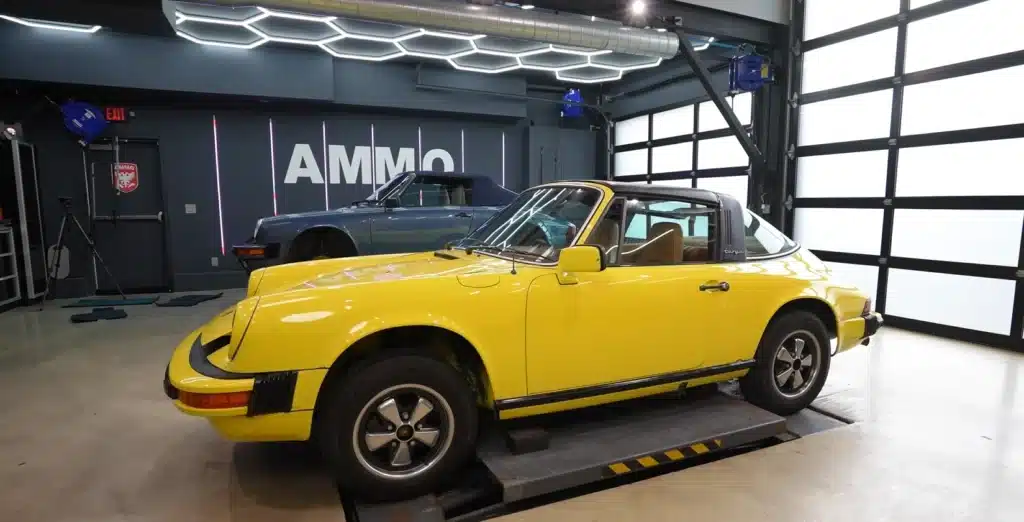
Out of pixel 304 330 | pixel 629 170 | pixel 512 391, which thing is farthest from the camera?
pixel 629 170

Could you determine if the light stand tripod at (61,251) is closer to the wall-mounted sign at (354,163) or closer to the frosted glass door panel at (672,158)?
the wall-mounted sign at (354,163)

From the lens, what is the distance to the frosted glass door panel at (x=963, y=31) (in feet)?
15.7

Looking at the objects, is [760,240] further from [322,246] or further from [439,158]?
[439,158]

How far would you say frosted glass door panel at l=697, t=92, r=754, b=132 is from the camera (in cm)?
771

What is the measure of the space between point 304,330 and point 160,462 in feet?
4.58

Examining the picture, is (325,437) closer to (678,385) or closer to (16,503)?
(16,503)

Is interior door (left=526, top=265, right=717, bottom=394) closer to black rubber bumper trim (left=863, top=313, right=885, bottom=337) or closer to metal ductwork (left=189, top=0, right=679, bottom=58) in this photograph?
black rubber bumper trim (left=863, top=313, right=885, bottom=337)

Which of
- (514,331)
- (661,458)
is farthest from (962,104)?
(514,331)

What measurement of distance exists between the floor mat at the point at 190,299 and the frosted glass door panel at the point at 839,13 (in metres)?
8.80

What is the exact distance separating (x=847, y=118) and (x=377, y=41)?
612 centimetres

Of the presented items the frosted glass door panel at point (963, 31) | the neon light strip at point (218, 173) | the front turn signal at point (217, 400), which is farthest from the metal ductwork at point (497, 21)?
the front turn signal at point (217, 400)

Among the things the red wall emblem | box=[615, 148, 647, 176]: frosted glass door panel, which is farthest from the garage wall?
the red wall emblem

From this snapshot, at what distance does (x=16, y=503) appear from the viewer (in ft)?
7.36

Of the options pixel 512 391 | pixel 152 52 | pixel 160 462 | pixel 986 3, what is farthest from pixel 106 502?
pixel 986 3
